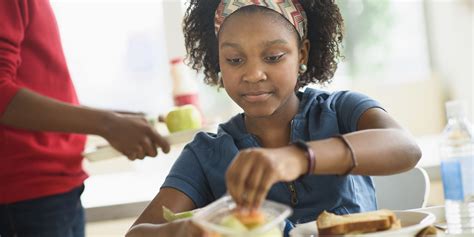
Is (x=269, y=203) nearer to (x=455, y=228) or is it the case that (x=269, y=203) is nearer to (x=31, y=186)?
(x=455, y=228)

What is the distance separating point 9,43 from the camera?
1.68m

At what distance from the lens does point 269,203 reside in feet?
3.00

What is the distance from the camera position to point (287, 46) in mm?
1486

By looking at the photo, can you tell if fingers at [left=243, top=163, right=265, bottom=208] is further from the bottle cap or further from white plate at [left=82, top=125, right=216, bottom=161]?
white plate at [left=82, top=125, right=216, bottom=161]

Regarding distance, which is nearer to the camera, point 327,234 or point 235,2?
point 327,234

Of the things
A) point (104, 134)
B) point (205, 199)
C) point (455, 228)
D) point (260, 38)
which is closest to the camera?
point (455, 228)

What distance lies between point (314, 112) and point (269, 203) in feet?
2.33

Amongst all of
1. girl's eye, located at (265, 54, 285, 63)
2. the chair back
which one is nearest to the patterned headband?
girl's eye, located at (265, 54, 285, 63)

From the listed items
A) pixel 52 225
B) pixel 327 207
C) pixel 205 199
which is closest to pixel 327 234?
pixel 327 207

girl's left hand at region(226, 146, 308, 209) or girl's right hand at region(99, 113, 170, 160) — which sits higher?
girl's left hand at region(226, 146, 308, 209)

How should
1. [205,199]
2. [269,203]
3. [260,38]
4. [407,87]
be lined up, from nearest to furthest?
1. [269,203]
2. [260,38]
3. [205,199]
4. [407,87]

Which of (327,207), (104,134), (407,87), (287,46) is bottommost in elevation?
(407,87)

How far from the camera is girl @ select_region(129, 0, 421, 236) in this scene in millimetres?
1432

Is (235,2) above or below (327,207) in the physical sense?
above
